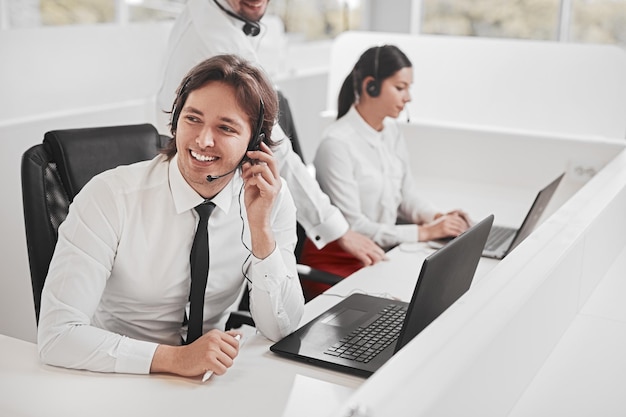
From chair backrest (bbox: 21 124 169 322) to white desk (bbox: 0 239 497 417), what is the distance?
0.80ft

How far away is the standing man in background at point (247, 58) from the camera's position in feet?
8.22

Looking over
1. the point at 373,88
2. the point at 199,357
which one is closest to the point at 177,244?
the point at 199,357

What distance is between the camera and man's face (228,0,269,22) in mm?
2535

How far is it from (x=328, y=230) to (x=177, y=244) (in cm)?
90

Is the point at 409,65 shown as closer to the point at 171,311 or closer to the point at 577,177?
the point at 577,177

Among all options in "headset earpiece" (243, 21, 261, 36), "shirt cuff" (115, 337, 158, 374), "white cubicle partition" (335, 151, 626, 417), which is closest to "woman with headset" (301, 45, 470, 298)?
"headset earpiece" (243, 21, 261, 36)

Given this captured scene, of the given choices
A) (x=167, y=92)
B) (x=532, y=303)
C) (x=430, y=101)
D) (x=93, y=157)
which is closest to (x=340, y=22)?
(x=430, y=101)

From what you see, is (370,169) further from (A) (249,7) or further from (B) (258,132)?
(B) (258,132)

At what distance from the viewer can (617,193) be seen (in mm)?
2359

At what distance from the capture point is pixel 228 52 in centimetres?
246

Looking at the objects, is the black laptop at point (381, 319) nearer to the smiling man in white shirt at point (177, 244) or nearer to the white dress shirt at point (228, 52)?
the smiling man in white shirt at point (177, 244)

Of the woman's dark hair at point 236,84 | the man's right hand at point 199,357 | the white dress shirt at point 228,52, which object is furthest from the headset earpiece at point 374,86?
the man's right hand at point 199,357

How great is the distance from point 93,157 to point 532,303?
107 centimetres

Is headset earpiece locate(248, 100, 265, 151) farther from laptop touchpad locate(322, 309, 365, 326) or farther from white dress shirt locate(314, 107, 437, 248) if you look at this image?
white dress shirt locate(314, 107, 437, 248)
